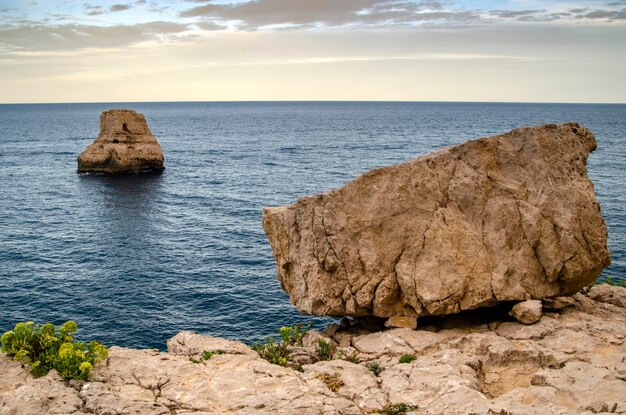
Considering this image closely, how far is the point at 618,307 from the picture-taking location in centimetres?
2628

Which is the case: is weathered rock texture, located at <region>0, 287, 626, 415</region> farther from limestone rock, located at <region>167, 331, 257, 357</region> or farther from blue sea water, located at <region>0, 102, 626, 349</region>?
blue sea water, located at <region>0, 102, 626, 349</region>

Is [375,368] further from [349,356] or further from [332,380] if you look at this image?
[349,356]

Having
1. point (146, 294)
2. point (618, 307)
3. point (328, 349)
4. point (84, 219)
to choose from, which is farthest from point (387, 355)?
point (84, 219)

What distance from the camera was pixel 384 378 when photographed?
19641 mm

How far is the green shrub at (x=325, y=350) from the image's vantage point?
73.7ft

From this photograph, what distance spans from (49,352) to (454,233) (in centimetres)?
1623

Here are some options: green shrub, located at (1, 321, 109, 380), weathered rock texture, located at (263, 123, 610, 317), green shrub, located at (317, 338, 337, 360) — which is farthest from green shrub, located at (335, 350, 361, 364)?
green shrub, located at (1, 321, 109, 380)

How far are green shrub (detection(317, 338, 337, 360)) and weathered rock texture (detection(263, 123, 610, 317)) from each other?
194 cm

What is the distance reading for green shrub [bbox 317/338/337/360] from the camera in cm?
2245

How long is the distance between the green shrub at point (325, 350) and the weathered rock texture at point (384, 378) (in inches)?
25.6

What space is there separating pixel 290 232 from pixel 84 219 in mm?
50326

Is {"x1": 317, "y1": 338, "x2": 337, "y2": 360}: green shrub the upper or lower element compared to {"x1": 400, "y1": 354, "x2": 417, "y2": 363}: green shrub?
lower

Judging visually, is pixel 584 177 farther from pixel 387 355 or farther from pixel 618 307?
pixel 387 355

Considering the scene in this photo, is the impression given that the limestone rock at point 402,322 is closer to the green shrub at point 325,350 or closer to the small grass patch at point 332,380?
the green shrub at point 325,350
